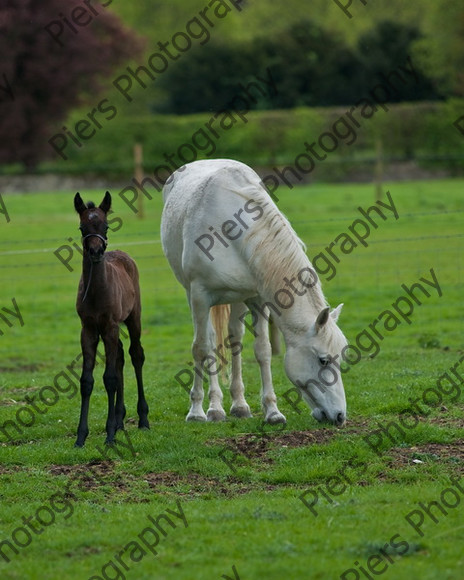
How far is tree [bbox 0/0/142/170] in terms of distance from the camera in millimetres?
26062

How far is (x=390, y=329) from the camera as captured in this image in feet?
42.0

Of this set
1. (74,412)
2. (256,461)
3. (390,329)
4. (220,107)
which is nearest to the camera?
(256,461)

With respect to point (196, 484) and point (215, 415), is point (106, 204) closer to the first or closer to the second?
point (196, 484)

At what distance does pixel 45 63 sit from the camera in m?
27.4

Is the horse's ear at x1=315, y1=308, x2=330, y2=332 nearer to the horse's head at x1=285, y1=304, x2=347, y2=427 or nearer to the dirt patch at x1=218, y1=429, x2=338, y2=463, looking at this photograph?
the horse's head at x1=285, y1=304, x2=347, y2=427

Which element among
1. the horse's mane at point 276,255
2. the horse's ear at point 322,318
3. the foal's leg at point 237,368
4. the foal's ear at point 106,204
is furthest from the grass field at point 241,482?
the foal's ear at point 106,204

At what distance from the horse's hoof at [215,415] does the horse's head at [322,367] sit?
1.02 meters

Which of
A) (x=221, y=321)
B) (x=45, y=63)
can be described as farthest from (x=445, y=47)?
(x=221, y=321)

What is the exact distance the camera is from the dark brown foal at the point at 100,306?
6559 millimetres

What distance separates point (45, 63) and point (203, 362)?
21.2 metres

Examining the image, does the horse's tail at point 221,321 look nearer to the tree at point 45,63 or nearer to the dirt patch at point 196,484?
the dirt patch at point 196,484

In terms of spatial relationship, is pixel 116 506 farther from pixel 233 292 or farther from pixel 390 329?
pixel 390 329

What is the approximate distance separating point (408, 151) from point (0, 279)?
20.5 m

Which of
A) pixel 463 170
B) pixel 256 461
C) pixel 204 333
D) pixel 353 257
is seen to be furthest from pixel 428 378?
pixel 463 170
